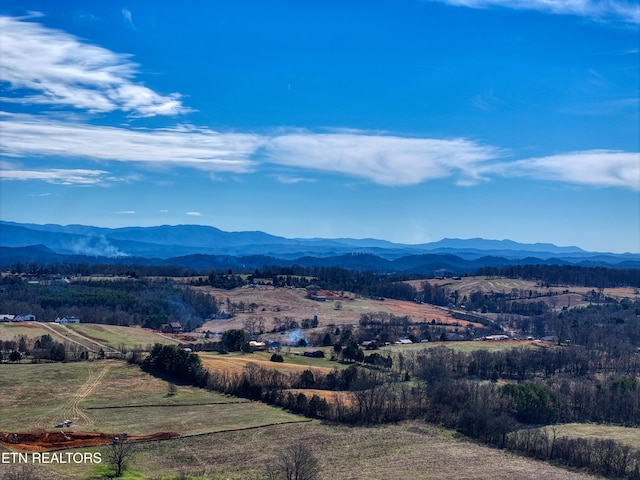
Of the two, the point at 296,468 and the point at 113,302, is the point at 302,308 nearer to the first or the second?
the point at 113,302

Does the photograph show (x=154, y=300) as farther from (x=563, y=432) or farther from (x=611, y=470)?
(x=611, y=470)

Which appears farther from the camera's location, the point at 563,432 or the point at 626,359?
the point at 626,359

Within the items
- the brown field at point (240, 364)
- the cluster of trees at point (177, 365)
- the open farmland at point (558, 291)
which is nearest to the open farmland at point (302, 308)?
the open farmland at point (558, 291)

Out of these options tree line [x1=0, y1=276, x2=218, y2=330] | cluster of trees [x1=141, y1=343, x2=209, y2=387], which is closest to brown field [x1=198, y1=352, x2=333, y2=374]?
cluster of trees [x1=141, y1=343, x2=209, y2=387]

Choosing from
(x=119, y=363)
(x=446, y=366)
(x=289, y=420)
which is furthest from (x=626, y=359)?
(x=119, y=363)

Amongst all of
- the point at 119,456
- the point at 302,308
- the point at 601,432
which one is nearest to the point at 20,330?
the point at 302,308

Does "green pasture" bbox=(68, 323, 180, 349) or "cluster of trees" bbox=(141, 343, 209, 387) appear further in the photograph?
"green pasture" bbox=(68, 323, 180, 349)

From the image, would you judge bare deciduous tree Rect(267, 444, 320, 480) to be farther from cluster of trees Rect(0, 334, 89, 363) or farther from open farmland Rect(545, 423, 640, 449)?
cluster of trees Rect(0, 334, 89, 363)

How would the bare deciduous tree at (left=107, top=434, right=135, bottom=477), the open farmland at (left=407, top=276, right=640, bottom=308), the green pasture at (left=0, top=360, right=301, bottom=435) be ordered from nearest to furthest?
the bare deciduous tree at (left=107, top=434, right=135, bottom=477)
the green pasture at (left=0, top=360, right=301, bottom=435)
the open farmland at (left=407, top=276, right=640, bottom=308)

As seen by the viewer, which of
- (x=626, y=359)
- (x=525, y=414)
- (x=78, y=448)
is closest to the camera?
(x=78, y=448)
